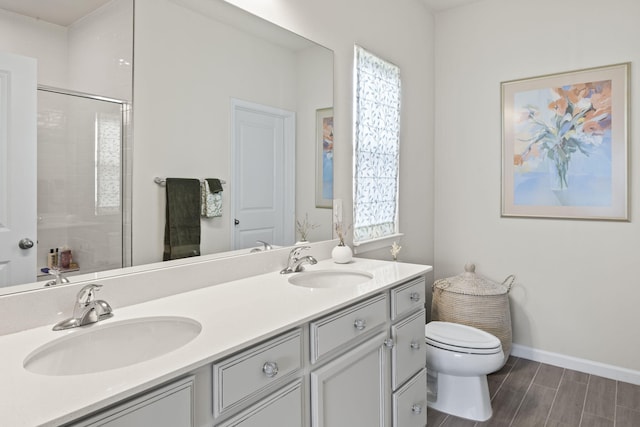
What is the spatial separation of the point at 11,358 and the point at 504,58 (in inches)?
133

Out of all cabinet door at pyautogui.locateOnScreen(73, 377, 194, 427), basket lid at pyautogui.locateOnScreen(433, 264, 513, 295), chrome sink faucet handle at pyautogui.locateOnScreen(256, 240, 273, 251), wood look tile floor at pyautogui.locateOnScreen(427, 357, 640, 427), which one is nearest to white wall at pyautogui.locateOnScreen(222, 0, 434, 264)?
basket lid at pyautogui.locateOnScreen(433, 264, 513, 295)

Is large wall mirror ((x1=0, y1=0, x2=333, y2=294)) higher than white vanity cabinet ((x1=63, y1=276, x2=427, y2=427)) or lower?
higher

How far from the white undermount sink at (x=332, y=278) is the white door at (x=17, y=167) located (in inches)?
41.5

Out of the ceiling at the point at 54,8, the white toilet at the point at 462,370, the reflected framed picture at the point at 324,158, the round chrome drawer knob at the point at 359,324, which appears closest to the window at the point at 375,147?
the reflected framed picture at the point at 324,158

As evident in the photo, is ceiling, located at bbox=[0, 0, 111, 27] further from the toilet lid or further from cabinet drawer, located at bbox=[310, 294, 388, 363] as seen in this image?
the toilet lid

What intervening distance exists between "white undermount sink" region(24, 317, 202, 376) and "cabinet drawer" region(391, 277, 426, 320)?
2.95 ft

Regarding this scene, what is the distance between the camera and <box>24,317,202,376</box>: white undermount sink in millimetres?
1058

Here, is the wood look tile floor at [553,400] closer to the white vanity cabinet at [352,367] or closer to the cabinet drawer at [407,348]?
the cabinet drawer at [407,348]

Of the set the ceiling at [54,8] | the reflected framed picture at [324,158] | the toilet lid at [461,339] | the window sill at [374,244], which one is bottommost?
the toilet lid at [461,339]

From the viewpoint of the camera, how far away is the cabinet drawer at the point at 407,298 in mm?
1795

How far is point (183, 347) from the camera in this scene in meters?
1.01

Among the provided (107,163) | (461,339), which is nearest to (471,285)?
(461,339)

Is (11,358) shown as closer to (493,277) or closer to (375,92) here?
(375,92)

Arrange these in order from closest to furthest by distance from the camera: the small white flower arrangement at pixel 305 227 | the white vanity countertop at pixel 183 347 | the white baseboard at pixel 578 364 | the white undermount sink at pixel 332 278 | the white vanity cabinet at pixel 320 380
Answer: the white vanity countertop at pixel 183 347
the white vanity cabinet at pixel 320 380
the white undermount sink at pixel 332 278
the small white flower arrangement at pixel 305 227
the white baseboard at pixel 578 364
